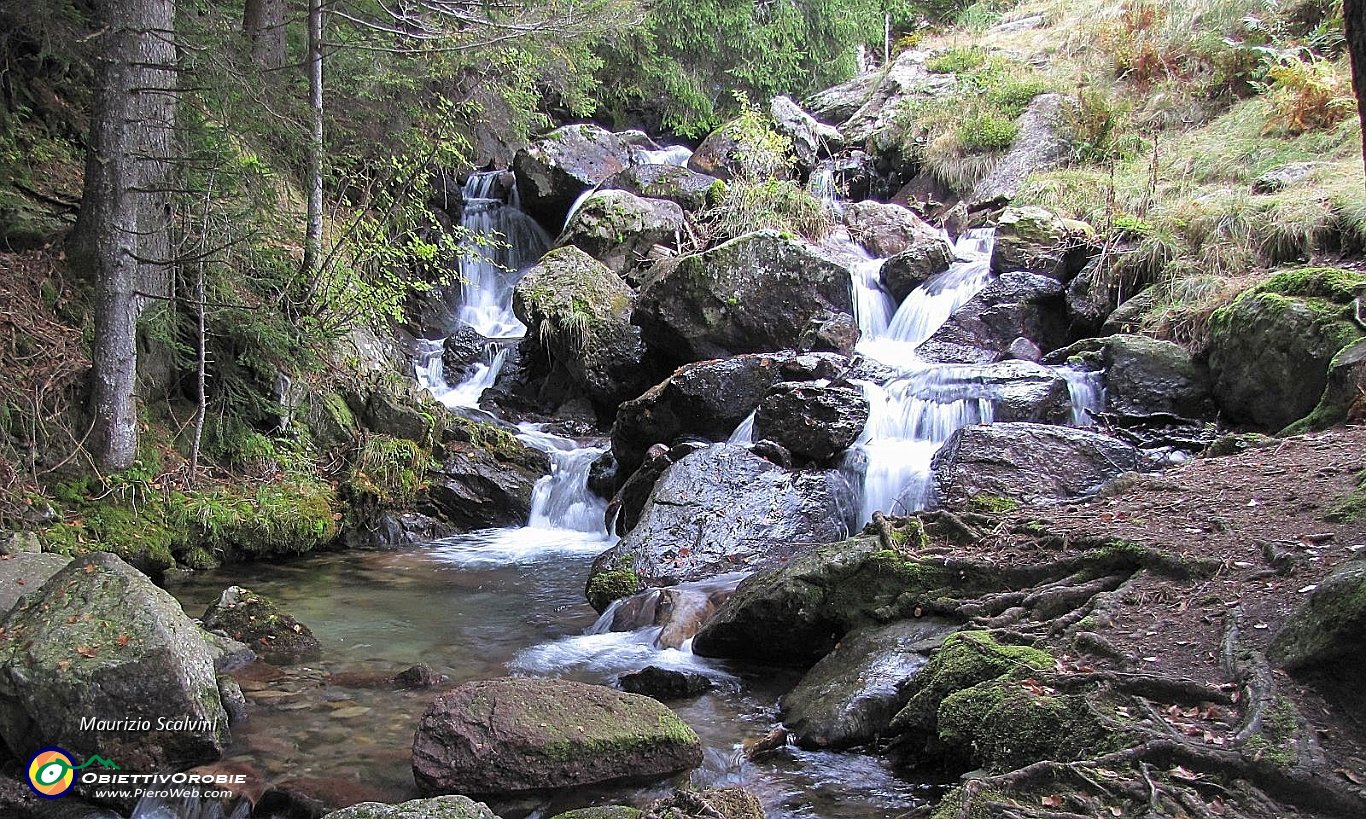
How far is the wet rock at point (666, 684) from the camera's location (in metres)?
5.55

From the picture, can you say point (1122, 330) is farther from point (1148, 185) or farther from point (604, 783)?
point (604, 783)

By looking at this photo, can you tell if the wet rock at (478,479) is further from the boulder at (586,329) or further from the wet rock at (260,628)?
the wet rock at (260,628)

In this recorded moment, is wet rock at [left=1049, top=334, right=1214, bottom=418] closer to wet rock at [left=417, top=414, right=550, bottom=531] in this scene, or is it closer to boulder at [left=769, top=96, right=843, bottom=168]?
wet rock at [left=417, top=414, right=550, bottom=531]

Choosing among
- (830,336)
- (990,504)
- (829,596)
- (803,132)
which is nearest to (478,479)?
(830,336)

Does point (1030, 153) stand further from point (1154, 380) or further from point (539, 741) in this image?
point (539, 741)

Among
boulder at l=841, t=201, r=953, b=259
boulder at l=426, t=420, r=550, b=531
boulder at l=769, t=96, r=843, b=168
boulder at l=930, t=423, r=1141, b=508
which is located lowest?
boulder at l=426, t=420, r=550, b=531

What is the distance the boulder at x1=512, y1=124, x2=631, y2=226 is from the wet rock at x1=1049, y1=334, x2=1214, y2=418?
1001 cm

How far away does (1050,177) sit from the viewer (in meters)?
15.1

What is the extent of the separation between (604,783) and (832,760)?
3.79ft

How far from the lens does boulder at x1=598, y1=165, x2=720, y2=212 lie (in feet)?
52.9

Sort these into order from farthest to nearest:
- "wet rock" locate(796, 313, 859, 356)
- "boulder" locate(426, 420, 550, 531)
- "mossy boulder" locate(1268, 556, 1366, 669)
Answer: "wet rock" locate(796, 313, 859, 356), "boulder" locate(426, 420, 550, 531), "mossy boulder" locate(1268, 556, 1366, 669)

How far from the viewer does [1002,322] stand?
11.6 metres

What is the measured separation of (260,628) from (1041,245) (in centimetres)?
1073

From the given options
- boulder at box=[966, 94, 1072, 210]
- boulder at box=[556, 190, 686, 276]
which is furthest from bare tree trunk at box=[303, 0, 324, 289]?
boulder at box=[966, 94, 1072, 210]
